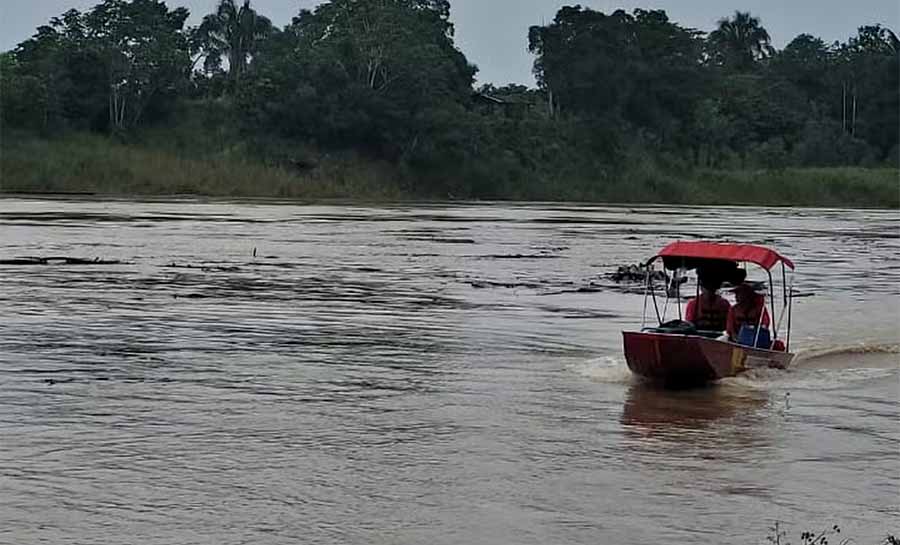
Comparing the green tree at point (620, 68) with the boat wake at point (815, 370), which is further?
the green tree at point (620, 68)

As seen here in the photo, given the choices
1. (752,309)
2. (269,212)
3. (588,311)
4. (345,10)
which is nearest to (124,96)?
(345,10)

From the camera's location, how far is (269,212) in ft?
184

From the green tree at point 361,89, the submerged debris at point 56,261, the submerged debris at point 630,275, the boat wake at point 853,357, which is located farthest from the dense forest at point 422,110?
the boat wake at point 853,357

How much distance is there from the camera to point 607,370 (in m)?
15.7

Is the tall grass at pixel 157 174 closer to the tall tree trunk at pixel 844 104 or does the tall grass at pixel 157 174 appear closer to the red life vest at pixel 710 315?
the tall tree trunk at pixel 844 104

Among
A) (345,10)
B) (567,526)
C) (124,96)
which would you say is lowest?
(567,526)

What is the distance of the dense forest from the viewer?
241 ft

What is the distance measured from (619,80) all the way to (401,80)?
1461 centimetres

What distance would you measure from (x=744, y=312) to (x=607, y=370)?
1.54 m

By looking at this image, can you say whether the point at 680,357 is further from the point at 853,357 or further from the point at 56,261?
the point at 56,261

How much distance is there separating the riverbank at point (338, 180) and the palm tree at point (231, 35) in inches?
655

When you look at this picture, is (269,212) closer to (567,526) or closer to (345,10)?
(345,10)

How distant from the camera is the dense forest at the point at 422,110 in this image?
73.6 meters

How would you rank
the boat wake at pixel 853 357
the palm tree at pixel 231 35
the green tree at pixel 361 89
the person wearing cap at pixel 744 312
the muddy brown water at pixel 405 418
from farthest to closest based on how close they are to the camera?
the palm tree at pixel 231 35 < the green tree at pixel 361 89 < the boat wake at pixel 853 357 < the person wearing cap at pixel 744 312 < the muddy brown water at pixel 405 418
